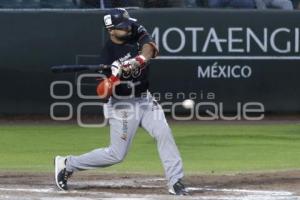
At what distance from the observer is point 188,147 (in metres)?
13.4

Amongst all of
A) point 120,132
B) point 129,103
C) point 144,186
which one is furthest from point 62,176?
point 129,103

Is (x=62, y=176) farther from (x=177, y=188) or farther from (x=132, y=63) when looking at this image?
(x=132, y=63)

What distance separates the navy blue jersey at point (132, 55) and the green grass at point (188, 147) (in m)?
2.16

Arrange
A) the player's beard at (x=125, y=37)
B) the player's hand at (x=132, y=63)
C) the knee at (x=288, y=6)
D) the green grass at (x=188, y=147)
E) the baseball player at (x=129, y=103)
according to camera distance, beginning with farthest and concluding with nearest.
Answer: the knee at (x=288, y=6) → the green grass at (x=188, y=147) → the player's beard at (x=125, y=37) → the baseball player at (x=129, y=103) → the player's hand at (x=132, y=63)

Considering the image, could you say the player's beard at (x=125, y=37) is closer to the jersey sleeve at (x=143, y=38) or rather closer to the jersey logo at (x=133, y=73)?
the jersey sleeve at (x=143, y=38)

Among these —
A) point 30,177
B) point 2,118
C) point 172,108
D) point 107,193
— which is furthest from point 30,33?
point 107,193

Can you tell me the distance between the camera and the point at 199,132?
50.2 feet

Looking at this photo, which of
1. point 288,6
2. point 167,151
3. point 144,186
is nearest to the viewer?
point 167,151

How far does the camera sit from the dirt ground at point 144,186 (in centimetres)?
862

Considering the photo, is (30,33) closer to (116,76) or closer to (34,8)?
(34,8)

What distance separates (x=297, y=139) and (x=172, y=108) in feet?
10.4

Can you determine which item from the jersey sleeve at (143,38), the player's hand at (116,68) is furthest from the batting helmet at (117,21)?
the player's hand at (116,68)

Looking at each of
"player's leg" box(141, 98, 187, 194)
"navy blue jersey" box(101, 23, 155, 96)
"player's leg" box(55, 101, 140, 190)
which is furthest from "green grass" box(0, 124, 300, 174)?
"navy blue jersey" box(101, 23, 155, 96)

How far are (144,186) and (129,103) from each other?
0.98 metres
